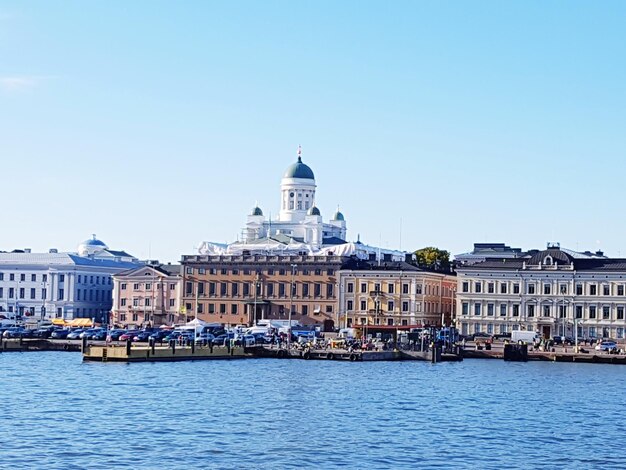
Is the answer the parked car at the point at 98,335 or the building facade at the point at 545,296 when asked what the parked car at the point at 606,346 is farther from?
the parked car at the point at 98,335

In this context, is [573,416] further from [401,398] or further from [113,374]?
[113,374]

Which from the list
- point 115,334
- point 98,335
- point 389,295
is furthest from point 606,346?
point 98,335

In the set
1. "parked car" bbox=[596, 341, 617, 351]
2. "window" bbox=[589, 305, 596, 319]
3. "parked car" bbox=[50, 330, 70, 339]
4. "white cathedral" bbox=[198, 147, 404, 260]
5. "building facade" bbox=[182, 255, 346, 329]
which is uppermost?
"white cathedral" bbox=[198, 147, 404, 260]

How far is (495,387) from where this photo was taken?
82438mm

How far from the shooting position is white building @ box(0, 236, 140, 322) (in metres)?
171

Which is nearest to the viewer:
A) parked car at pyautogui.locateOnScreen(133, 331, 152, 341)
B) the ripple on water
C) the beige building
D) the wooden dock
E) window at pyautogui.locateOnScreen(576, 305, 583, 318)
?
the ripple on water

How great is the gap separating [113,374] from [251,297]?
6936 cm

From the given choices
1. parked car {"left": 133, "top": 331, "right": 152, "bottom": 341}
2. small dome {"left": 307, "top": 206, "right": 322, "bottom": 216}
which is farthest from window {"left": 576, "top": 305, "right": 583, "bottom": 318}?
small dome {"left": 307, "top": 206, "right": 322, "bottom": 216}

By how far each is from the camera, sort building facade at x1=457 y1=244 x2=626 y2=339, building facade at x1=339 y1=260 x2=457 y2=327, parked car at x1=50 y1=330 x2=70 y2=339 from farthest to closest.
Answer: building facade at x1=339 y1=260 x2=457 y2=327 → building facade at x1=457 y1=244 x2=626 y2=339 → parked car at x1=50 y1=330 x2=70 y2=339

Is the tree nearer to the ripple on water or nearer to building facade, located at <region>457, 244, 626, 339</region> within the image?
building facade, located at <region>457, 244, 626, 339</region>

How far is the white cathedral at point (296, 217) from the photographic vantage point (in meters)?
174

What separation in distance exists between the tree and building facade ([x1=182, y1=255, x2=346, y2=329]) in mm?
18755

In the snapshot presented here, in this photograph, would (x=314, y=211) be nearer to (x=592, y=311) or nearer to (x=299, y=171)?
(x=299, y=171)

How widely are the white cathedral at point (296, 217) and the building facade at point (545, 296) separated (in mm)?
36207
